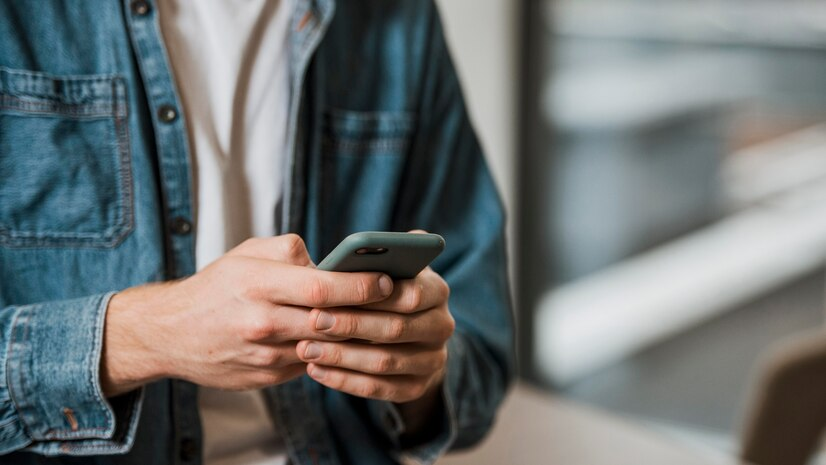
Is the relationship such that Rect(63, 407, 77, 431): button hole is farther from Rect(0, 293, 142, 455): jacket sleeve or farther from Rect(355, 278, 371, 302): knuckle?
Rect(355, 278, 371, 302): knuckle

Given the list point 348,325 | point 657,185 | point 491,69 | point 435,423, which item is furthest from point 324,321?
point 657,185

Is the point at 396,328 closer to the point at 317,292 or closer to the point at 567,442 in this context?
the point at 317,292

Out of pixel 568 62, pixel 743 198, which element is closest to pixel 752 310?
pixel 743 198

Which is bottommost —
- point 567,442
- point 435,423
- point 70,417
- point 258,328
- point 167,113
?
point 567,442

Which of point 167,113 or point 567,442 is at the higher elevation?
point 167,113

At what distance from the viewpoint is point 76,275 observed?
80 cm

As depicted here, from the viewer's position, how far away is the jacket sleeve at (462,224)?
3.22 ft

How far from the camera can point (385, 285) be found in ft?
2.14

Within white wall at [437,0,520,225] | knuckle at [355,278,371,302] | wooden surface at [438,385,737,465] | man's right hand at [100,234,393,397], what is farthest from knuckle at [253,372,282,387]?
white wall at [437,0,520,225]

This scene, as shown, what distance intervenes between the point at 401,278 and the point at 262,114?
0.91ft

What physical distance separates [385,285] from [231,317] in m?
0.11

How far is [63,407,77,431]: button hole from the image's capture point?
738 mm

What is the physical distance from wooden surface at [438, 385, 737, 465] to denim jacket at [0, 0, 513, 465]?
0.17 meters

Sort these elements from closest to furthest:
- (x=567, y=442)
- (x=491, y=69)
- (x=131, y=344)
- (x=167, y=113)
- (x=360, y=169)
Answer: (x=131, y=344), (x=167, y=113), (x=360, y=169), (x=567, y=442), (x=491, y=69)
